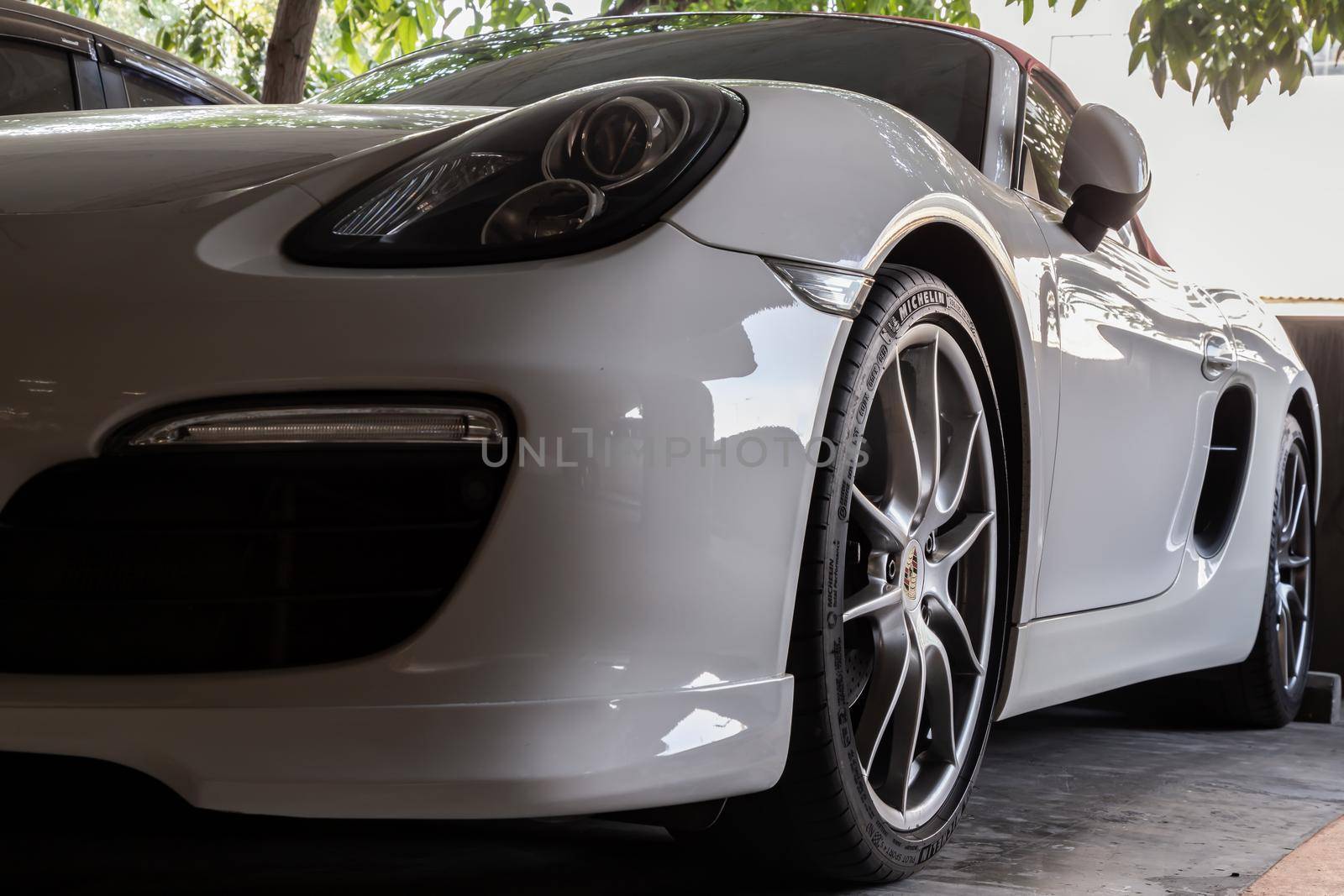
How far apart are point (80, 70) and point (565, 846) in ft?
9.93

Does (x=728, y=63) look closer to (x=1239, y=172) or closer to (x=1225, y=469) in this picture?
(x=1225, y=469)

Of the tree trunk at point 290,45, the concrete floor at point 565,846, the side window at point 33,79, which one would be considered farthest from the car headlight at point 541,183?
the tree trunk at point 290,45

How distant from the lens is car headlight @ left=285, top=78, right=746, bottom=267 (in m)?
1.50

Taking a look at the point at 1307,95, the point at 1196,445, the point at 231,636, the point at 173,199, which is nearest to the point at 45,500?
the point at 231,636

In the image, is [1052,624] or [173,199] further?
[1052,624]

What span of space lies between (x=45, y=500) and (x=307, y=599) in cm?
26

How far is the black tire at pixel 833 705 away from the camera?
171 cm

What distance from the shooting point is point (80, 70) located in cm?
418

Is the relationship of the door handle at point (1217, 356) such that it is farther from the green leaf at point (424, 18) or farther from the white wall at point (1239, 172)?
the white wall at point (1239, 172)

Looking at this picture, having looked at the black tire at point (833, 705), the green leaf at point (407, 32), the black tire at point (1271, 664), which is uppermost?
the green leaf at point (407, 32)

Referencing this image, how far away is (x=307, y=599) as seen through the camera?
1.44 m

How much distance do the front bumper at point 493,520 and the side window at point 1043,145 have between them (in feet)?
4.45

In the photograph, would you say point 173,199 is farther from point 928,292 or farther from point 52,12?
point 52,12

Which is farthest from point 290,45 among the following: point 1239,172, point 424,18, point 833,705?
point 1239,172
